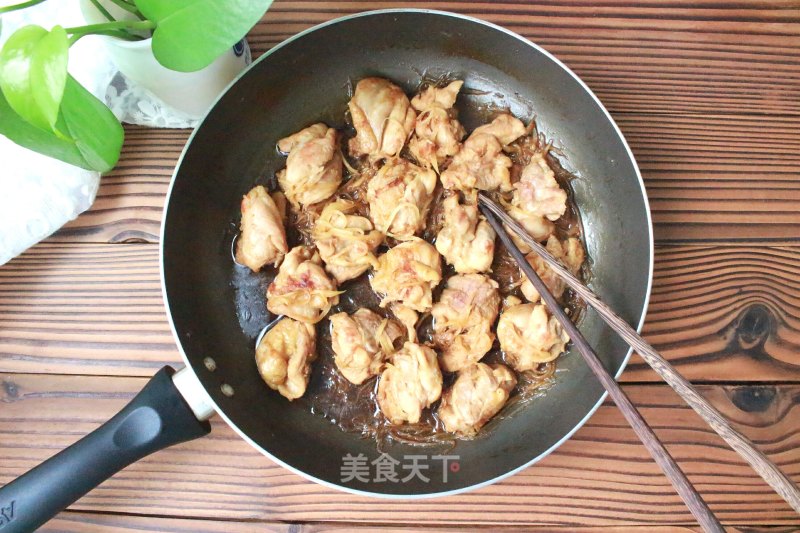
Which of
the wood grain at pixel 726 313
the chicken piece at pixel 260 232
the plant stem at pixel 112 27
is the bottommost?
the chicken piece at pixel 260 232

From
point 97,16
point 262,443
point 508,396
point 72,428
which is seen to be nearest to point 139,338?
point 72,428

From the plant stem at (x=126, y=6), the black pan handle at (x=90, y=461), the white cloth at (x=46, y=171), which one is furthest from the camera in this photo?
the white cloth at (x=46, y=171)

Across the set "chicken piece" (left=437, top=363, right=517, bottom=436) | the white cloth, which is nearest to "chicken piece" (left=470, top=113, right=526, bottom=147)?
"chicken piece" (left=437, top=363, right=517, bottom=436)

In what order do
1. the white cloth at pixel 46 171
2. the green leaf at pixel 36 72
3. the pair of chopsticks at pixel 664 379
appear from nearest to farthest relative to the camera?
the green leaf at pixel 36 72, the pair of chopsticks at pixel 664 379, the white cloth at pixel 46 171

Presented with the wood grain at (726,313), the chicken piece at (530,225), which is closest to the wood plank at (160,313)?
the wood grain at (726,313)

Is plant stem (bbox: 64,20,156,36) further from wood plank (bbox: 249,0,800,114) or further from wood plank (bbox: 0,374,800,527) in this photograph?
wood plank (bbox: 0,374,800,527)

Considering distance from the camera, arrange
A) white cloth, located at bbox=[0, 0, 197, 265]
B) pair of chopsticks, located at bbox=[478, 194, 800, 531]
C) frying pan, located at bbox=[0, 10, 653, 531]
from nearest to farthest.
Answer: pair of chopsticks, located at bbox=[478, 194, 800, 531]
frying pan, located at bbox=[0, 10, 653, 531]
white cloth, located at bbox=[0, 0, 197, 265]

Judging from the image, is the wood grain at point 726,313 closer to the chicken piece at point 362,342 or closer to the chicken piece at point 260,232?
the chicken piece at point 362,342
